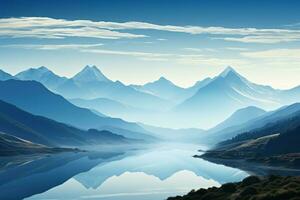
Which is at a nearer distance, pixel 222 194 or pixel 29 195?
pixel 222 194

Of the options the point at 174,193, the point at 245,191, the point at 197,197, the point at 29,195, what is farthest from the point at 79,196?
the point at 245,191

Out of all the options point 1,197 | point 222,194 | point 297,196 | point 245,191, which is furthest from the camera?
point 1,197

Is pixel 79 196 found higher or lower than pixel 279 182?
higher

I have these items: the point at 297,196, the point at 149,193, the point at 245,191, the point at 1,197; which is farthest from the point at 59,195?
the point at 297,196

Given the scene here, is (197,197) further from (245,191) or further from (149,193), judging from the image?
(149,193)

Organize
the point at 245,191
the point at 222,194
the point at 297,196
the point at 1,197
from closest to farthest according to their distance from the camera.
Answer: the point at 297,196
the point at 245,191
the point at 222,194
the point at 1,197

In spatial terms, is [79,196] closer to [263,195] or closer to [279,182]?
[279,182]
